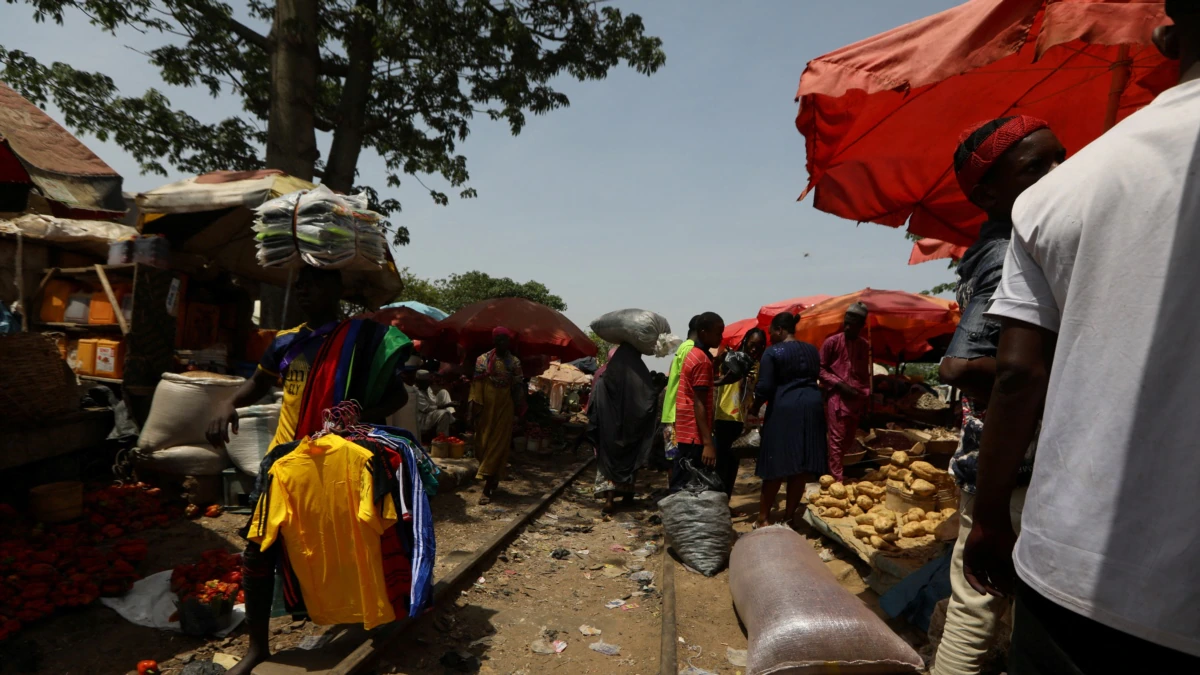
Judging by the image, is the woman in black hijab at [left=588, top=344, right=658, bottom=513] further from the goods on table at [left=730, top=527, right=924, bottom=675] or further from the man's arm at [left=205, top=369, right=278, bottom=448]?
the man's arm at [left=205, top=369, right=278, bottom=448]

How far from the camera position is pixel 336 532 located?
9.93ft

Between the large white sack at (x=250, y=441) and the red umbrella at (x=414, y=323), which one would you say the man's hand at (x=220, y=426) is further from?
the red umbrella at (x=414, y=323)

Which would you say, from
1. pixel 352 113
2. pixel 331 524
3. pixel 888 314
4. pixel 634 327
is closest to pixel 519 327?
pixel 352 113

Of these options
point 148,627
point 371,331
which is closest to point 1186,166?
point 371,331

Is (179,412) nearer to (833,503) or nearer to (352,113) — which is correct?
(833,503)

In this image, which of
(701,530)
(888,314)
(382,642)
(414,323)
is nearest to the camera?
(382,642)

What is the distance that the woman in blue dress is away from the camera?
18.5ft

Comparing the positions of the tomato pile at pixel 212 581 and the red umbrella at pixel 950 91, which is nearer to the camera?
the red umbrella at pixel 950 91

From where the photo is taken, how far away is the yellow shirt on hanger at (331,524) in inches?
118

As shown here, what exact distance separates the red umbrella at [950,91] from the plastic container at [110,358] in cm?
652

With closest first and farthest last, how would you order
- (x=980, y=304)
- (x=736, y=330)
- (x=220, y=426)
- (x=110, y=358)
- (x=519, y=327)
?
(x=980, y=304) < (x=220, y=426) < (x=110, y=358) < (x=519, y=327) < (x=736, y=330)

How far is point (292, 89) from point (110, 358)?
4.92 metres

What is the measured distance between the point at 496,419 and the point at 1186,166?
23.5 feet

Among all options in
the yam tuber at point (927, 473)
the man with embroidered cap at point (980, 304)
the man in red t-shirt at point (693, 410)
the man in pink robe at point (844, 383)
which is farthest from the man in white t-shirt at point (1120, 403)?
the man in pink robe at point (844, 383)
